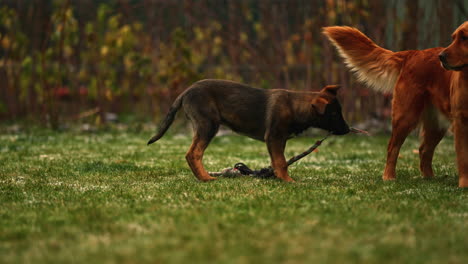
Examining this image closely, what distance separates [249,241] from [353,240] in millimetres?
540

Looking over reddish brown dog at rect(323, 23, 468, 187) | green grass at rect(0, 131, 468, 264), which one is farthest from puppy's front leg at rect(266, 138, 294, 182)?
reddish brown dog at rect(323, 23, 468, 187)

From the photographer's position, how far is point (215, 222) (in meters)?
3.18

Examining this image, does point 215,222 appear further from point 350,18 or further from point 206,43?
point 206,43

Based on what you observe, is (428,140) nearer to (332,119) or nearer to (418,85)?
(418,85)

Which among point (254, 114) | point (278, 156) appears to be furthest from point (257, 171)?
point (254, 114)

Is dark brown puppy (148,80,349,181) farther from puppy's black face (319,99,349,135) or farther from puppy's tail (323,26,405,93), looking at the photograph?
puppy's tail (323,26,405,93)

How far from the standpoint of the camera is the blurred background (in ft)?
34.7

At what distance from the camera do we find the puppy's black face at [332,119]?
4.95 m

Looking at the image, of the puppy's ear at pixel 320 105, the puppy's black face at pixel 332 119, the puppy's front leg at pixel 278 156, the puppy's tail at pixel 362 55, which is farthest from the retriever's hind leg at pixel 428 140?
the puppy's front leg at pixel 278 156

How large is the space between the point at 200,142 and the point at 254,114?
0.56m

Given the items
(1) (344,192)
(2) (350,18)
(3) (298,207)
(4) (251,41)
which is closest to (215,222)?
(3) (298,207)

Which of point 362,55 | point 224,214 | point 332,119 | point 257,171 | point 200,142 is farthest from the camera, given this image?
point 362,55

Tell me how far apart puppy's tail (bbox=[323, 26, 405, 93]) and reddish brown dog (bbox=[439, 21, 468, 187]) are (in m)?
0.83

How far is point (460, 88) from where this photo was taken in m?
4.40
